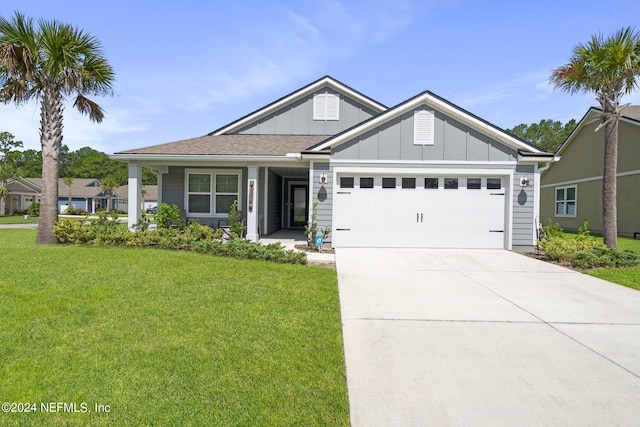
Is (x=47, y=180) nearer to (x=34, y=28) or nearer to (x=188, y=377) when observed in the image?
(x=34, y=28)

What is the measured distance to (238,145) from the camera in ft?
40.7

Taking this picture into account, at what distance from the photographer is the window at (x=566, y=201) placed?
63.1ft

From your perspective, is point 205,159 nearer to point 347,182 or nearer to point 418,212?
point 347,182

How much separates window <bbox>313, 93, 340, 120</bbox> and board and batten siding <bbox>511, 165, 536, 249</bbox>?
7.61m

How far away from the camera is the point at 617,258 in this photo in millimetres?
7977

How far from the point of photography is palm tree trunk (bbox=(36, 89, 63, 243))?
927 centimetres

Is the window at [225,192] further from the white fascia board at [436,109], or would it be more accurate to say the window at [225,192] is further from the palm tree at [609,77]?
the palm tree at [609,77]

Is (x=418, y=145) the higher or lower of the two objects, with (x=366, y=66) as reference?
lower

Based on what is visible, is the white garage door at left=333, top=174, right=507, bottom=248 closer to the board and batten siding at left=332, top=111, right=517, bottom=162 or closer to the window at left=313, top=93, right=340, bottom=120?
the board and batten siding at left=332, top=111, right=517, bottom=162

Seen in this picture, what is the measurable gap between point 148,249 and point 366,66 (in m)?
9.70

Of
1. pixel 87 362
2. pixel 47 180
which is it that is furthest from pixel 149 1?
pixel 87 362

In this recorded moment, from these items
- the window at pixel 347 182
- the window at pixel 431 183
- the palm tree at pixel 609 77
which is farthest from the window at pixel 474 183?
the window at pixel 347 182

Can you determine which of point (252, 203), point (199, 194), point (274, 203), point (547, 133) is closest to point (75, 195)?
point (199, 194)

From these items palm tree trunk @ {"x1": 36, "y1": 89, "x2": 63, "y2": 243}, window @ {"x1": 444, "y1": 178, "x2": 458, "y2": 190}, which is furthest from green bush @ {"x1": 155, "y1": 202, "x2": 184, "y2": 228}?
window @ {"x1": 444, "y1": 178, "x2": 458, "y2": 190}
